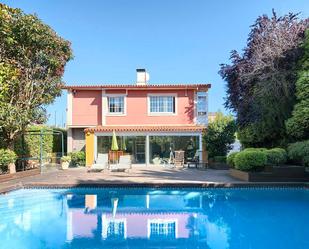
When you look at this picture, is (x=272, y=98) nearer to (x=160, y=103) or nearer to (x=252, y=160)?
(x=252, y=160)

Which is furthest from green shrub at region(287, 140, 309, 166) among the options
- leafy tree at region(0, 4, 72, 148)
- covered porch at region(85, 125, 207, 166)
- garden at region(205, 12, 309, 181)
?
leafy tree at region(0, 4, 72, 148)

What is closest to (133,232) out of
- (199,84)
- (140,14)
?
(140,14)

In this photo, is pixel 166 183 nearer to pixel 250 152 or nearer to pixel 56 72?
pixel 250 152

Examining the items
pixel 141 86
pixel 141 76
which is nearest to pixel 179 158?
pixel 141 86

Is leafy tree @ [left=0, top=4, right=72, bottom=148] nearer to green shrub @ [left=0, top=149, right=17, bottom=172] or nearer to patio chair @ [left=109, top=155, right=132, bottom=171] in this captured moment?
green shrub @ [left=0, top=149, right=17, bottom=172]

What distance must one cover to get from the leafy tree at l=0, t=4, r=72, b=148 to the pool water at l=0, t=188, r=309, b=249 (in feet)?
14.5

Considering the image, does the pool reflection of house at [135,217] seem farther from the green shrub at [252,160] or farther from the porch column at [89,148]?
the porch column at [89,148]

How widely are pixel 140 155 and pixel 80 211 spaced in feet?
51.8

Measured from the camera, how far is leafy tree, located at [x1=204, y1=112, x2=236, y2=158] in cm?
2541

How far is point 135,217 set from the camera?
11.1 metres

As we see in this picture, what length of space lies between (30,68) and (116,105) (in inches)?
412

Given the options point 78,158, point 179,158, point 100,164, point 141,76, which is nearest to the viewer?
point 100,164

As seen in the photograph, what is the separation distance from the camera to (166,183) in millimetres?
15930

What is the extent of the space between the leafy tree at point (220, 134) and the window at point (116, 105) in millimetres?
7510
